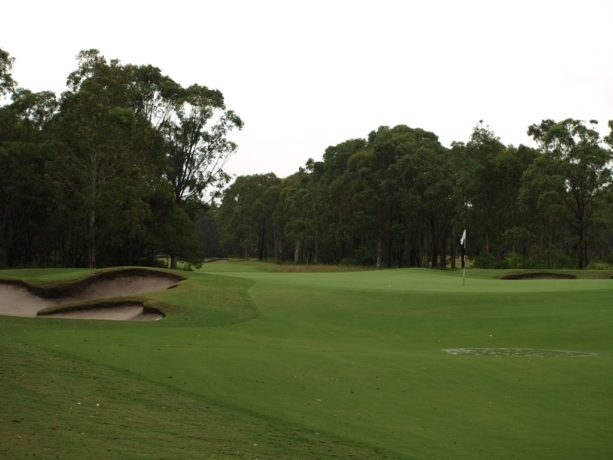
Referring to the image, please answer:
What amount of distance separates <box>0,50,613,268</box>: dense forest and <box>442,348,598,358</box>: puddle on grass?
3134 centimetres

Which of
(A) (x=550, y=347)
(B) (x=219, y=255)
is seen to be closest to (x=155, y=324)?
(A) (x=550, y=347)

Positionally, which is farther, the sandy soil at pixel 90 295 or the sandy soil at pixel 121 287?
the sandy soil at pixel 121 287

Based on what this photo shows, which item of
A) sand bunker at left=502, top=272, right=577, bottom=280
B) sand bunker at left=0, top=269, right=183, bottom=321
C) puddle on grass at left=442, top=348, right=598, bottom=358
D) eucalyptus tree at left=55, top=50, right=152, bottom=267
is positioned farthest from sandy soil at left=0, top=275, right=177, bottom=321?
sand bunker at left=502, top=272, right=577, bottom=280

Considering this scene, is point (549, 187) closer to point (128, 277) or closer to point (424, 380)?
point (128, 277)

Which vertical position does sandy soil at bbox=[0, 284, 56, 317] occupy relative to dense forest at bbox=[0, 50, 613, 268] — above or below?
below

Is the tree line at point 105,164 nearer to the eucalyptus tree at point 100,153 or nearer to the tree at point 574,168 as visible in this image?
the eucalyptus tree at point 100,153

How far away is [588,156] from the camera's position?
6294 cm

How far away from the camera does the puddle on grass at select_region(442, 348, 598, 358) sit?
19.3 metres

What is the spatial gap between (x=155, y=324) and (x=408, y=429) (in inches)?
563

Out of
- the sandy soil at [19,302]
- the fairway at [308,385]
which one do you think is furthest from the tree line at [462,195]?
the sandy soil at [19,302]

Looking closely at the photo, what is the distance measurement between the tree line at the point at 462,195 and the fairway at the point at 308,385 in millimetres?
42079

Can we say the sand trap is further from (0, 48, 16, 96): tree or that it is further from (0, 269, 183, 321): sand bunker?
(0, 48, 16, 96): tree

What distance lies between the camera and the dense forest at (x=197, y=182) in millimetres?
52594

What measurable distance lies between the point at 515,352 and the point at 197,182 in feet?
169
